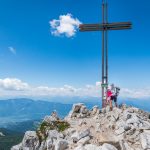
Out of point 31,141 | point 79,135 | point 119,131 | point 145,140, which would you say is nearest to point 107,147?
point 79,135

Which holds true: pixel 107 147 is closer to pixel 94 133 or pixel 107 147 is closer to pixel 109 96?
pixel 94 133

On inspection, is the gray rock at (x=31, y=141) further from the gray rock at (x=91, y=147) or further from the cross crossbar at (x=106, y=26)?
the cross crossbar at (x=106, y=26)

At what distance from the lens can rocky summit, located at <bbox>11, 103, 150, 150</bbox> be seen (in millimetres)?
22092

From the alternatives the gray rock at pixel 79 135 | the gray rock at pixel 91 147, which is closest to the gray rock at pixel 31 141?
the gray rock at pixel 79 135

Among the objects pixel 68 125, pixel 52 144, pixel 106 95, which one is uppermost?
pixel 106 95

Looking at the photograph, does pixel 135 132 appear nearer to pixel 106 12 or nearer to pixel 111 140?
pixel 111 140

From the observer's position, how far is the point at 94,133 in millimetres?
24500

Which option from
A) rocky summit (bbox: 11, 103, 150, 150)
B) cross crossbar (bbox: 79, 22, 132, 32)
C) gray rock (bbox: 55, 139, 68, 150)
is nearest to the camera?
rocky summit (bbox: 11, 103, 150, 150)

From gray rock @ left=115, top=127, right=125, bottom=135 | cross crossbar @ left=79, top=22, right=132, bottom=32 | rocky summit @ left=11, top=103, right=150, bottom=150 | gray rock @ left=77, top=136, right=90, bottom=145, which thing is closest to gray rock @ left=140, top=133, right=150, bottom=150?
rocky summit @ left=11, top=103, right=150, bottom=150

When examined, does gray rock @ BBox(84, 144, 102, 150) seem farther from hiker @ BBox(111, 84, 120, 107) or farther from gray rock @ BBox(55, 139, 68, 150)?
hiker @ BBox(111, 84, 120, 107)

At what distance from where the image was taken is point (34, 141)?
2773 cm

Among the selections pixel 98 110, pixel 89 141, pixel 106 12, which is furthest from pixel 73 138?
pixel 106 12

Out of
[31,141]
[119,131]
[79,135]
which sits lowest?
[31,141]

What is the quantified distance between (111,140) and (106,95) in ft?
35.6
